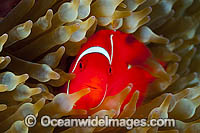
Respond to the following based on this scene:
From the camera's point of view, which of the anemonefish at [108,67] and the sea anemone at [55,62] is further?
the anemonefish at [108,67]

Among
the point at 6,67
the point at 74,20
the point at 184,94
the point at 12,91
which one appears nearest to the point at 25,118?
the point at 12,91

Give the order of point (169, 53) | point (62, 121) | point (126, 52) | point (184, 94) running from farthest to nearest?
point (169, 53) < point (126, 52) < point (184, 94) < point (62, 121)

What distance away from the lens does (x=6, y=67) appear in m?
1.01

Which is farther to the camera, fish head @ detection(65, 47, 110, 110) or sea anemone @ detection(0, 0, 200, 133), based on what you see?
fish head @ detection(65, 47, 110, 110)

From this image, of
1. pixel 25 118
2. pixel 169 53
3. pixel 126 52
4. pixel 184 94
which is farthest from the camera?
pixel 169 53

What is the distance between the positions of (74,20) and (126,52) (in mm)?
373

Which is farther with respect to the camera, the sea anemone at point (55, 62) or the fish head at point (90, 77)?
the fish head at point (90, 77)

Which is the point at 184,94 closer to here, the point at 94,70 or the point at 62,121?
the point at 94,70

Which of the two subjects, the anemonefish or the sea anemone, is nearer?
the sea anemone

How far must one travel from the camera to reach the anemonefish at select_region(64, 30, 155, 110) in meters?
1.04

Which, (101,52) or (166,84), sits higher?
(101,52)

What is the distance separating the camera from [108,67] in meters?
1.11

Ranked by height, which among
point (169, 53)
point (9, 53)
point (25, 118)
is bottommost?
point (169, 53)

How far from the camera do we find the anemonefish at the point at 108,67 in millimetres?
1036
